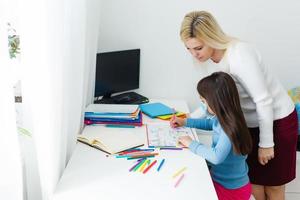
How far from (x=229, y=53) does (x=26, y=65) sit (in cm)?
96

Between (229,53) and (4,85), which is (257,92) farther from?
(4,85)

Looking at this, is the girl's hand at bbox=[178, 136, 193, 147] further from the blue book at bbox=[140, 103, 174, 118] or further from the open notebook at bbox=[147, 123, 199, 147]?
the blue book at bbox=[140, 103, 174, 118]

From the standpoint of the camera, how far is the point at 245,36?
2572 millimetres

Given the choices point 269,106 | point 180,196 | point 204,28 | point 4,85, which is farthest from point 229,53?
point 4,85

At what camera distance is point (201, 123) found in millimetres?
1980

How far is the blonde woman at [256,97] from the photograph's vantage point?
1721 millimetres

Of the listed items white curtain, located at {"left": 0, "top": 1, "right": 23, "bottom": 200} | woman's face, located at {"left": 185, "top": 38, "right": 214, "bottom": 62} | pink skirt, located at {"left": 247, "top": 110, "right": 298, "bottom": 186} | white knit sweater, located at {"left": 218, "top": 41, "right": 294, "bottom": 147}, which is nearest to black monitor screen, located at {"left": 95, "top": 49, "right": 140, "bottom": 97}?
woman's face, located at {"left": 185, "top": 38, "right": 214, "bottom": 62}

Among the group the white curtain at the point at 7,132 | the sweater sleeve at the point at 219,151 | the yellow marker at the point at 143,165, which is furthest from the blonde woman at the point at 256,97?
the white curtain at the point at 7,132

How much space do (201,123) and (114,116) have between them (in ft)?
1.62

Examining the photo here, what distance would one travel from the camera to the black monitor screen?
2.38 metres

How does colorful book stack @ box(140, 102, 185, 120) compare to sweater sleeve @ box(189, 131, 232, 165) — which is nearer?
sweater sleeve @ box(189, 131, 232, 165)

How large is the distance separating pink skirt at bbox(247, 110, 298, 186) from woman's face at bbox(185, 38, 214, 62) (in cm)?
48

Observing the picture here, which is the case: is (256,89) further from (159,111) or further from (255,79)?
(159,111)

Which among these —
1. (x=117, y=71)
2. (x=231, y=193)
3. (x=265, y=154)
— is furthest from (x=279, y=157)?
(x=117, y=71)
